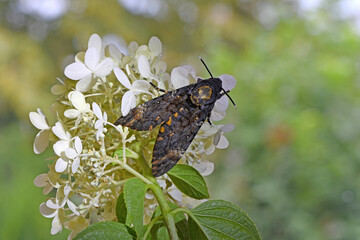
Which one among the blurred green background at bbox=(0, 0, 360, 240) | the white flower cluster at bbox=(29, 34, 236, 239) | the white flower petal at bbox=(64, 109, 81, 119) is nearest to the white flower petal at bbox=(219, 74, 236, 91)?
the white flower cluster at bbox=(29, 34, 236, 239)

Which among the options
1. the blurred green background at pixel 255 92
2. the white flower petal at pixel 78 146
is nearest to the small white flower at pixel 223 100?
the white flower petal at pixel 78 146

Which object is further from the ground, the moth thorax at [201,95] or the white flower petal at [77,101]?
the moth thorax at [201,95]

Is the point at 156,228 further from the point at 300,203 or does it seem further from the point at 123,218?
the point at 300,203

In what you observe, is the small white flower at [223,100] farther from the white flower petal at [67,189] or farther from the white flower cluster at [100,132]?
the white flower petal at [67,189]

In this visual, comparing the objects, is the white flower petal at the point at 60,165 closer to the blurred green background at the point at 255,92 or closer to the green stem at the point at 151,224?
the green stem at the point at 151,224

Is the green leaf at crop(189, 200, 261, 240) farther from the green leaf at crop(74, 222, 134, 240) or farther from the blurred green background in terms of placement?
the blurred green background

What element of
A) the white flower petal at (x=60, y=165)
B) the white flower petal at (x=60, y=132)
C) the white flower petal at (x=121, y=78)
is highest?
the white flower petal at (x=121, y=78)

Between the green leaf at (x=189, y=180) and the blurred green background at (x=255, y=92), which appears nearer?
the green leaf at (x=189, y=180)

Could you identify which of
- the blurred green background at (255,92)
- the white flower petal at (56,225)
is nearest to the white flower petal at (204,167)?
the white flower petal at (56,225)
